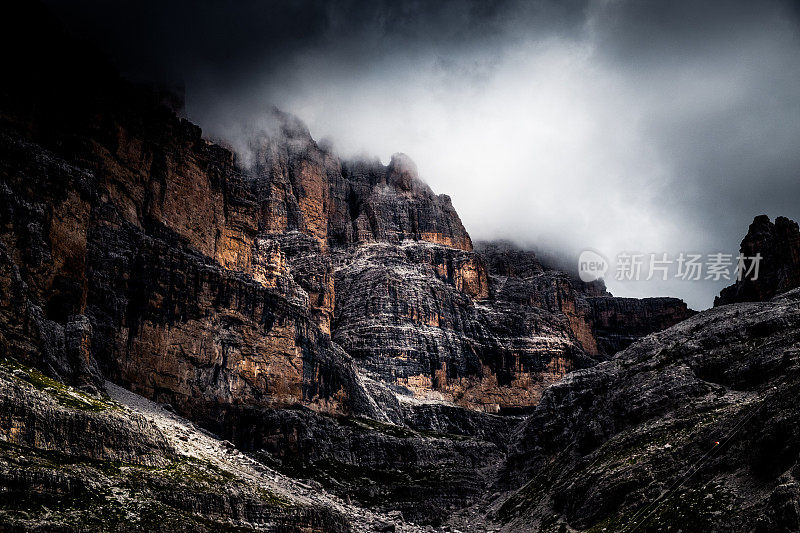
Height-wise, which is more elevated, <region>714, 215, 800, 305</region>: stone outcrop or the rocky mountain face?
<region>714, 215, 800, 305</region>: stone outcrop

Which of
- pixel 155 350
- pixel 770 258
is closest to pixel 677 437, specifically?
pixel 155 350

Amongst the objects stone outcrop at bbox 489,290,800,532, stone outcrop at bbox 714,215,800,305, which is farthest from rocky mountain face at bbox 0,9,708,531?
stone outcrop at bbox 714,215,800,305

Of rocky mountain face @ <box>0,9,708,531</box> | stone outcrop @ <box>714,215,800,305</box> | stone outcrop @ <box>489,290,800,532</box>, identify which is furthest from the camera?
stone outcrop @ <box>714,215,800,305</box>

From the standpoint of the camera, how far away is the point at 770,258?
16938cm

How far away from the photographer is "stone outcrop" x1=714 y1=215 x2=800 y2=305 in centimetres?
15527

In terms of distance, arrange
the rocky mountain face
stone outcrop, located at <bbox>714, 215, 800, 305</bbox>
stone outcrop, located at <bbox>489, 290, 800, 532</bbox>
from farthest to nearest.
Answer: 1. stone outcrop, located at <bbox>714, 215, 800, 305</bbox>
2. the rocky mountain face
3. stone outcrop, located at <bbox>489, 290, 800, 532</bbox>

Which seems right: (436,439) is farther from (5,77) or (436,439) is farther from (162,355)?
(5,77)

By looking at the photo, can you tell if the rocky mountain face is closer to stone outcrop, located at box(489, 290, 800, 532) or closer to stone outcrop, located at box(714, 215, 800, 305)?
stone outcrop, located at box(489, 290, 800, 532)

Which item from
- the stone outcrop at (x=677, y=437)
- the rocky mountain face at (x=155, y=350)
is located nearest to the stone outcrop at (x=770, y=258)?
the stone outcrop at (x=677, y=437)

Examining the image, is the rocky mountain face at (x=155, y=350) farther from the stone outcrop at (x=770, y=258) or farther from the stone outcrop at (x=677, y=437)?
the stone outcrop at (x=770, y=258)

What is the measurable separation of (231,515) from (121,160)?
99.7 m

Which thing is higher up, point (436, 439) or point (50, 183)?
point (50, 183)

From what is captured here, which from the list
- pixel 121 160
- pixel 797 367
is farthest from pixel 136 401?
pixel 797 367

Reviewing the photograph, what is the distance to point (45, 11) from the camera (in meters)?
160
